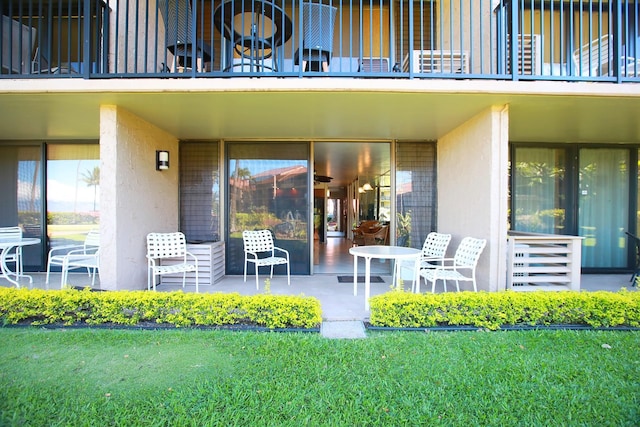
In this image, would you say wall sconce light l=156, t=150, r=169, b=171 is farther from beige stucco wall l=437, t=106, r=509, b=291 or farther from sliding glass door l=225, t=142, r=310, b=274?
beige stucco wall l=437, t=106, r=509, b=291

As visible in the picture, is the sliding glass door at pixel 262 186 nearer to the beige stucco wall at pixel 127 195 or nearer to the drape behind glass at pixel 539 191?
the beige stucco wall at pixel 127 195

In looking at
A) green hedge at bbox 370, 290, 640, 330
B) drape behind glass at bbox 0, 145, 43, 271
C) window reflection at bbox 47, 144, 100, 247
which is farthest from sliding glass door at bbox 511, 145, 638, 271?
drape behind glass at bbox 0, 145, 43, 271

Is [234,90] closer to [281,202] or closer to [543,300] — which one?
[281,202]

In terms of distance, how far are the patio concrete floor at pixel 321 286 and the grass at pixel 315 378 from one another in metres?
1.01

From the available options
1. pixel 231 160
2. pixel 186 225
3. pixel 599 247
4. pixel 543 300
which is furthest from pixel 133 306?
pixel 599 247

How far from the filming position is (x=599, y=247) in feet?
18.8

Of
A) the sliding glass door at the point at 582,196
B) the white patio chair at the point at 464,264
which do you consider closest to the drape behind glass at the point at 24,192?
the white patio chair at the point at 464,264

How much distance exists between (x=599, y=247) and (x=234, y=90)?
671 centimetres

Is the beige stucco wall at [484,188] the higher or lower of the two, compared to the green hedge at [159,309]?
higher

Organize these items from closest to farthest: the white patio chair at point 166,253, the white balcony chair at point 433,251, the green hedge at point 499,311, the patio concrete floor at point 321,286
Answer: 1. the green hedge at point 499,311
2. the patio concrete floor at point 321,286
3. the white patio chair at point 166,253
4. the white balcony chair at point 433,251

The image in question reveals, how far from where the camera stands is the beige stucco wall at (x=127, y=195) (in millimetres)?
3707

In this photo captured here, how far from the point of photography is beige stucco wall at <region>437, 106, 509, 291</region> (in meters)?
3.68

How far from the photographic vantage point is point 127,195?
395 centimetres

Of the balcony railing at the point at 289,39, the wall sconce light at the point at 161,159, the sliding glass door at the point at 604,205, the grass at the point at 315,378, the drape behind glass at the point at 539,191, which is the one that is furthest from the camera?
the sliding glass door at the point at 604,205
